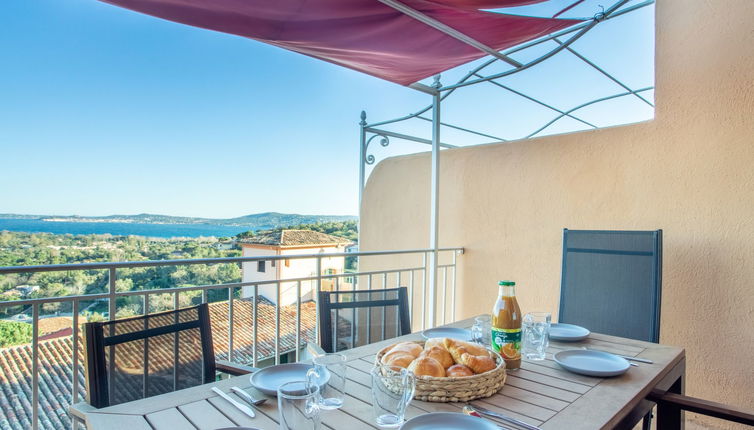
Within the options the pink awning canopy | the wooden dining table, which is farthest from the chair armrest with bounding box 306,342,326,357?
the pink awning canopy

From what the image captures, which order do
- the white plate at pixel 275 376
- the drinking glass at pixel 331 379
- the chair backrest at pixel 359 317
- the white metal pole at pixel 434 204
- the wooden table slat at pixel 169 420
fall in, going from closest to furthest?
the wooden table slat at pixel 169 420, the drinking glass at pixel 331 379, the white plate at pixel 275 376, the chair backrest at pixel 359 317, the white metal pole at pixel 434 204

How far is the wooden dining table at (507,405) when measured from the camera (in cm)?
94

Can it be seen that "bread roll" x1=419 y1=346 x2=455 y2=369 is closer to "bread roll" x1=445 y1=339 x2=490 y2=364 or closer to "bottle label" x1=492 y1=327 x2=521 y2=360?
"bread roll" x1=445 y1=339 x2=490 y2=364

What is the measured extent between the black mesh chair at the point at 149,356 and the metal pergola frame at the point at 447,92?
1668 millimetres

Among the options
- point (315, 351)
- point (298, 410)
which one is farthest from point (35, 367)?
point (298, 410)

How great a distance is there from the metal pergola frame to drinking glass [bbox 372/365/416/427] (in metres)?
1.69

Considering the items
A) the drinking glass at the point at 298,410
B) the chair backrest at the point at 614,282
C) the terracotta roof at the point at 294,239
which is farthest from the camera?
the terracotta roof at the point at 294,239

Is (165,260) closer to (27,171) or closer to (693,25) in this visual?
(693,25)

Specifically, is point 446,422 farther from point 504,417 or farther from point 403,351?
point 403,351

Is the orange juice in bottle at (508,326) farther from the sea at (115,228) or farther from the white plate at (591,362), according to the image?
the sea at (115,228)

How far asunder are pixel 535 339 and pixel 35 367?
7.02 ft

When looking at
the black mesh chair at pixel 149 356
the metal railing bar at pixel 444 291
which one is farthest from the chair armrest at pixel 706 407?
the metal railing bar at pixel 444 291

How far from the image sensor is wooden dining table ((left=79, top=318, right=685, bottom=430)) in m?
0.94

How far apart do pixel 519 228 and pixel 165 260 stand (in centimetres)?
278
